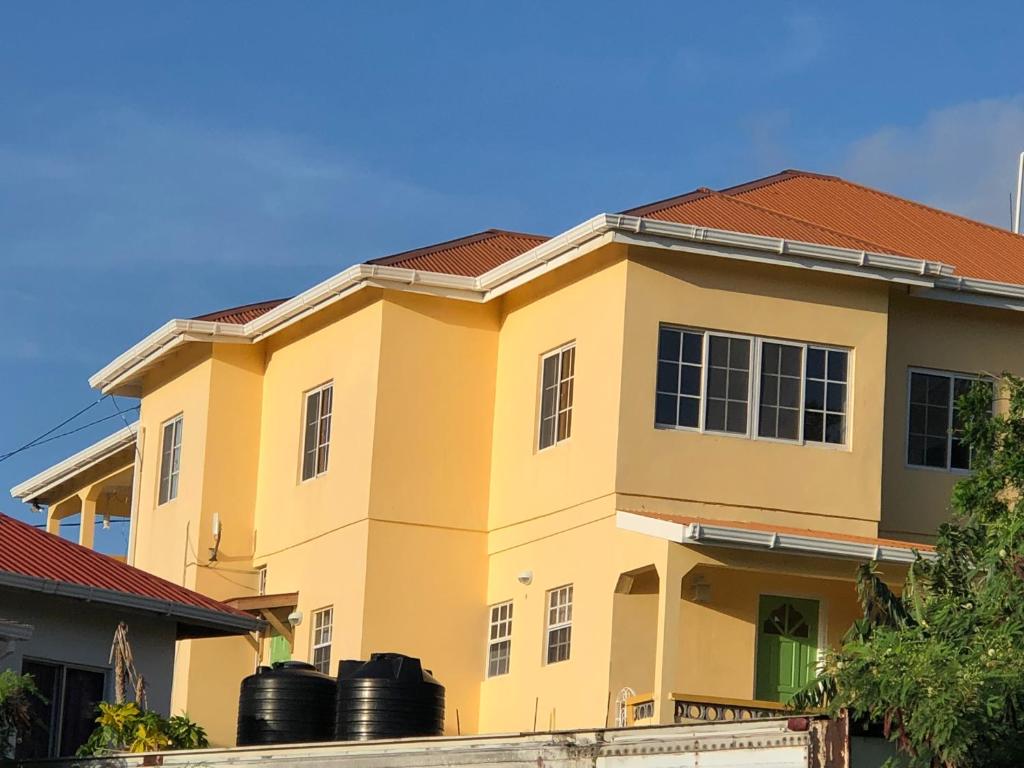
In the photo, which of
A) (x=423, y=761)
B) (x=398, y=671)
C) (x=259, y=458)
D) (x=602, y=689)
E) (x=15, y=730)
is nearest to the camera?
(x=423, y=761)

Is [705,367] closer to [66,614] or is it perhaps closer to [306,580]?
[306,580]

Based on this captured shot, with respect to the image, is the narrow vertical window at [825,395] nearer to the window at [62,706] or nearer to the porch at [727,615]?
the porch at [727,615]

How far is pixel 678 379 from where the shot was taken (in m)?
25.6

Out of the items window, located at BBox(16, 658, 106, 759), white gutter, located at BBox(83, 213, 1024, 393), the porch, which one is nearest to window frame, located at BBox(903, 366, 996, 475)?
white gutter, located at BBox(83, 213, 1024, 393)

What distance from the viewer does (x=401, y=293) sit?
27656 millimetres

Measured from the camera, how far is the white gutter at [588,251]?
25141 millimetres

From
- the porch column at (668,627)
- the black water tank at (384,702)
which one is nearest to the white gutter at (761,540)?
the porch column at (668,627)

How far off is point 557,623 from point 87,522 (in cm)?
1315

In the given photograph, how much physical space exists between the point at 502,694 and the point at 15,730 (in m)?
9.59

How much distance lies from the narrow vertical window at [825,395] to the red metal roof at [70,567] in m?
7.44

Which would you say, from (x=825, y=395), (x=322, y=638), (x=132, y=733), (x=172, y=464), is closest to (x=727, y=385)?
(x=825, y=395)

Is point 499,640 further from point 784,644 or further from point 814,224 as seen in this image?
point 814,224

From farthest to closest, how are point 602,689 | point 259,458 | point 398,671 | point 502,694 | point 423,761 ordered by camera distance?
point 259,458
point 502,694
point 602,689
point 398,671
point 423,761

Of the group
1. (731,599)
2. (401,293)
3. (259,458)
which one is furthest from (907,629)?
(259,458)
